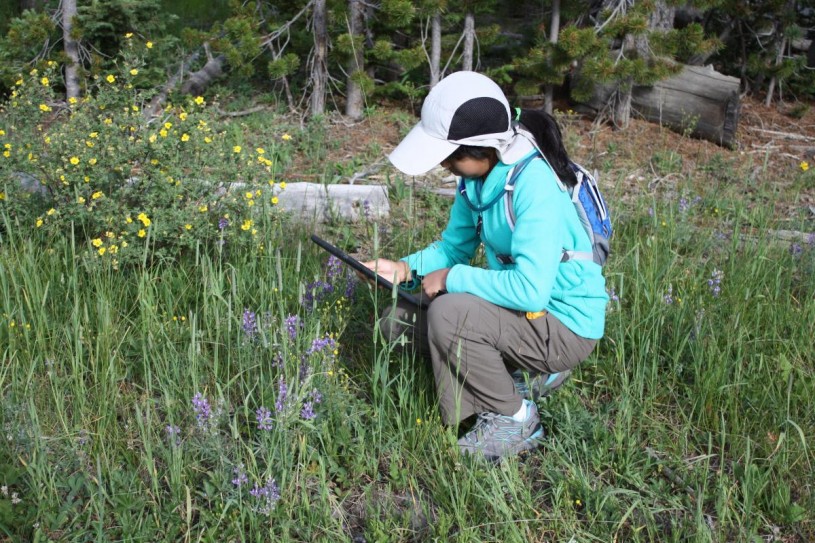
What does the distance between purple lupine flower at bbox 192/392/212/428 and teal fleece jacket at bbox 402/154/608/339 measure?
879 mm

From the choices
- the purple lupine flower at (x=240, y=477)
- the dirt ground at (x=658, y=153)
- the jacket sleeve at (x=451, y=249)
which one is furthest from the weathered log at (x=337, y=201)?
the purple lupine flower at (x=240, y=477)

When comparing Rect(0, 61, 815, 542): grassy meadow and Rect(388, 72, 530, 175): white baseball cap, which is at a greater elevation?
Rect(388, 72, 530, 175): white baseball cap

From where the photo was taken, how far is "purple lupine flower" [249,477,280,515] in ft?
7.59

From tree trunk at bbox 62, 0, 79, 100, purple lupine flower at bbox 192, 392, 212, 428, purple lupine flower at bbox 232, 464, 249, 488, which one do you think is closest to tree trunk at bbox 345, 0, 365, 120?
tree trunk at bbox 62, 0, 79, 100

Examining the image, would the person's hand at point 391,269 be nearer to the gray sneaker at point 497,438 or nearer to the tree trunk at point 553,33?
the gray sneaker at point 497,438

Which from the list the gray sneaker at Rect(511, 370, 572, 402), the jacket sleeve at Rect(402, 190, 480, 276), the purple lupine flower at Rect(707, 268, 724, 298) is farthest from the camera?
the purple lupine flower at Rect(707, 268, 724, 298)

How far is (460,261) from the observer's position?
317 centimetres

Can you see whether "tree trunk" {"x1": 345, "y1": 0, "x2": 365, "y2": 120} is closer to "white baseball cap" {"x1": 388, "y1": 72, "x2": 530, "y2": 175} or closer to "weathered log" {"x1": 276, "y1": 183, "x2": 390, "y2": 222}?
"weathered log" {"x1": 276, "y1": 183, "x2": 390, "y2": 222}

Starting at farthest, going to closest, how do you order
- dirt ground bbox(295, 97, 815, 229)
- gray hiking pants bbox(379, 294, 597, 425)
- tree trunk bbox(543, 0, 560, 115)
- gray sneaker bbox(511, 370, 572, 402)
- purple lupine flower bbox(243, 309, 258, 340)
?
tree trunk bbox(543, 0, 560, 115), dirt ground bbox(295, 97, 815, 229), gray sneaker bbox(511, 370, 572, 402), purple lupine flower bbox(243, 309, 258, 340), gray hiking pants bbox(379, 294, 597, 425)

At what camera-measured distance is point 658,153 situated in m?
5.92

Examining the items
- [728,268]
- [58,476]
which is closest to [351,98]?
[728,268]

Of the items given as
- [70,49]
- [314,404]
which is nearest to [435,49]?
[70,49]

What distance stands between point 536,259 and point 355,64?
4190mm

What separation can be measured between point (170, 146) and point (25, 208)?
79 centimetres
